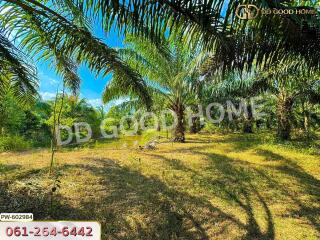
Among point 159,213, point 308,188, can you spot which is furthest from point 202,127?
point 159,213

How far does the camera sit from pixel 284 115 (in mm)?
15164

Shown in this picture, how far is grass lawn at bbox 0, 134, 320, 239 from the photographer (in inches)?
237

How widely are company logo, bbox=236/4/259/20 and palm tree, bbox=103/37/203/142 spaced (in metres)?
6.72

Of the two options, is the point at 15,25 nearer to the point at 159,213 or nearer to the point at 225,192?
the point at 159,213

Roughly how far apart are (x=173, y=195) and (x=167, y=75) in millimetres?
6928

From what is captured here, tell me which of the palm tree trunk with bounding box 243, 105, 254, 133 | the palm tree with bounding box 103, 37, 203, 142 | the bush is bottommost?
the bush

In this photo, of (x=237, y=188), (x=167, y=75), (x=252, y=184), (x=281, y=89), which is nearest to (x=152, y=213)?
(x=237, y=188)

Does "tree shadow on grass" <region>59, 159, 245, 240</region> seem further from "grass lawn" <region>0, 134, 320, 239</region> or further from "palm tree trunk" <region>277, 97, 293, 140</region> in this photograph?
"palm tree trunk" <region>277, 97, 293, 140</region>

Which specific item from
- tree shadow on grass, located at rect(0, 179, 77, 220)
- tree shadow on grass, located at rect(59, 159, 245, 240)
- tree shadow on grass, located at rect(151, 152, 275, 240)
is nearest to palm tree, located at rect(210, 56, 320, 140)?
tree shadow on grass, located at rect(151, 152, 275, 240)

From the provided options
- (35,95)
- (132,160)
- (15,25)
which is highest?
(15,25)

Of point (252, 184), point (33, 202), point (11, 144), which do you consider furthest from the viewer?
point (11, 144)

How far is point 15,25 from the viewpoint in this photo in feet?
17.6

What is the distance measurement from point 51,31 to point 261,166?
7172 millimetres

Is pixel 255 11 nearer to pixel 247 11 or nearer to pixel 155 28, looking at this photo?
pixel 247 11
